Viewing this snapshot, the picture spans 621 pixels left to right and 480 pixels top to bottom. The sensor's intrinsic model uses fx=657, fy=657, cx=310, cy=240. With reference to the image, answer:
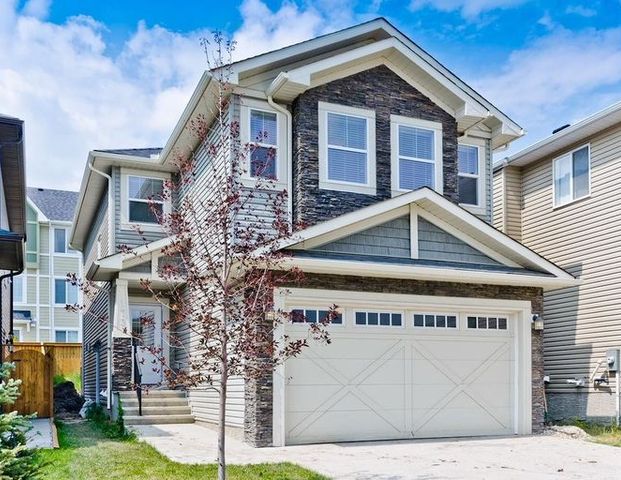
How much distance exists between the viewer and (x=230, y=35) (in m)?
8.59

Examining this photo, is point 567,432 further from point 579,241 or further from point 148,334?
point 148,334

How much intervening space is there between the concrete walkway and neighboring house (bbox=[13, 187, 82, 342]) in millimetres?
21290

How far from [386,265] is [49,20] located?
21.6 ft

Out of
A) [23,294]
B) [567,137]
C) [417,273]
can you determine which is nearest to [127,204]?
[417,273]

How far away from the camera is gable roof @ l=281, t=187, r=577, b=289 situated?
1086 cm

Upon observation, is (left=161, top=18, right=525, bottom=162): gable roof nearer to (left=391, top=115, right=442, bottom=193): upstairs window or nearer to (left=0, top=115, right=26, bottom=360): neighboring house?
(left=391, top=115, right=442, bottom=193): upstairs window

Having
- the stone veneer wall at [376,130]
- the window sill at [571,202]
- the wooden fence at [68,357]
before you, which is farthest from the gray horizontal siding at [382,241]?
the wooden fence at [68,357]

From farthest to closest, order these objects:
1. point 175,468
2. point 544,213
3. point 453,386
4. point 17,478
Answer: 1. point 544,213
2. point 453,386
3. point 175,468
4. point 17,478

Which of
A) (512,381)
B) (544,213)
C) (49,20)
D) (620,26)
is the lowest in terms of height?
(512,381)

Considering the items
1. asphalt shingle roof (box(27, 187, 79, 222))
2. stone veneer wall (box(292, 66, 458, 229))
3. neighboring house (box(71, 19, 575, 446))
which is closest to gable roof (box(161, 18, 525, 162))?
neighboring house (box(71, 19, 575, 446))

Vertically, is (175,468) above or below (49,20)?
below

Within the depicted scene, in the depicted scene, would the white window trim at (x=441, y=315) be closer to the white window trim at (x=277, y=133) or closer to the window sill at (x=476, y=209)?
the window sill at (x=476, y=209)

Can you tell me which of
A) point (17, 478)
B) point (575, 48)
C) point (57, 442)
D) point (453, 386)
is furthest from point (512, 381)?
point (17, 478)

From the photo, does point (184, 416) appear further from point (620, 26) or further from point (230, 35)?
point (620, 26)
